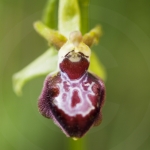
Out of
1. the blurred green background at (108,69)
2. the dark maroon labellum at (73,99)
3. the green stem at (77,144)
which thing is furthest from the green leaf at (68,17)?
the blurred green background at (108,69)

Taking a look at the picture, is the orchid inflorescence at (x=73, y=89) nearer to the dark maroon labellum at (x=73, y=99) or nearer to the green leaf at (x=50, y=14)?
the dark maroon labellum at (x=73, y=99)

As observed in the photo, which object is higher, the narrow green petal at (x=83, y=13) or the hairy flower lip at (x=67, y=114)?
the narrow green petal at (x=83, y=13)

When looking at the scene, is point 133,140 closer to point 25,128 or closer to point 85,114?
point 25,128

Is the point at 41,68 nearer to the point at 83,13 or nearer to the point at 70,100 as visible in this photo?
the point at 83,13

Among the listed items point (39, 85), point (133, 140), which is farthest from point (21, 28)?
point (133, 140)

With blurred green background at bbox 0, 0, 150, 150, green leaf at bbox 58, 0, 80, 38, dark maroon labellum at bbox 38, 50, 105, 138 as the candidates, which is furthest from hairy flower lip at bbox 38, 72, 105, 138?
blurred green background at bbox 0, 0, 150, 150

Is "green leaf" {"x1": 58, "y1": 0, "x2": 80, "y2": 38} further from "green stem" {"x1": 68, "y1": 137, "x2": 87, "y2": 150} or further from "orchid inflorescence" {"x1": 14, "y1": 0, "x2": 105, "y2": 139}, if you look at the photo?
"green stem" {"x1": 68, "y1": 137, "x2": 87, "y2": 150}

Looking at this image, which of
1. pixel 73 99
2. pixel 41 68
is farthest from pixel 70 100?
pixel 41 68
